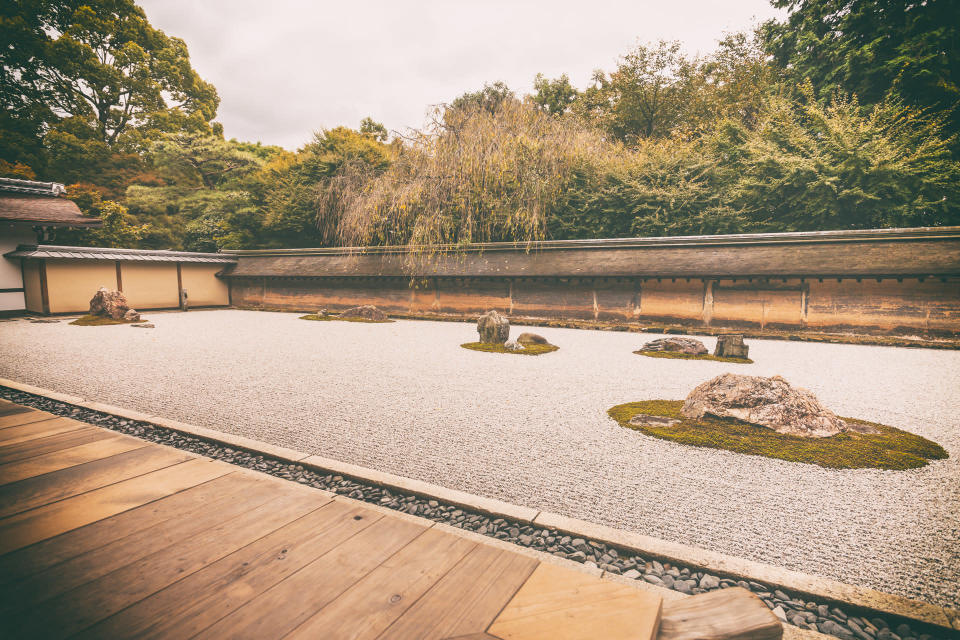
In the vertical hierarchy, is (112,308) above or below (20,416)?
above

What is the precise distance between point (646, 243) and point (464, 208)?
4.58 meters

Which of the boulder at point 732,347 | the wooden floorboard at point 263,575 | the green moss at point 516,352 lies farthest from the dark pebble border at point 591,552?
the boulder at point 732,347

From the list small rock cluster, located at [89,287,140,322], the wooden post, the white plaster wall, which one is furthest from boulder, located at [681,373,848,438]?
the white plaster wall

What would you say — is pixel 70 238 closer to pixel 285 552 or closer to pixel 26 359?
pixel 26 359

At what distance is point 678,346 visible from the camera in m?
6.83

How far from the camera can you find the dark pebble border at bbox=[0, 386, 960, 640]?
137 centimetres

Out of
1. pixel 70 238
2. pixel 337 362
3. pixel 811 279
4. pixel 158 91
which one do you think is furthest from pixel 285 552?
pixel 158 91

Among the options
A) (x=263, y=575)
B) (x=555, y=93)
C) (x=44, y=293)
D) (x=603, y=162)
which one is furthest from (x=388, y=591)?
(x=555, y=93)

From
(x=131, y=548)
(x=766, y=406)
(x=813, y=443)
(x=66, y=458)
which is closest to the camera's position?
(x=131, y=548)

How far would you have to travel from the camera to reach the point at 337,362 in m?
5.90

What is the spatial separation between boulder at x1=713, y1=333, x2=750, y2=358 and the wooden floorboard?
20.3 ft

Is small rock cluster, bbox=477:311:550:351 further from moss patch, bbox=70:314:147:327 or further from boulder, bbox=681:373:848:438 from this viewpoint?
moss patch, bbox=70:314:147:327

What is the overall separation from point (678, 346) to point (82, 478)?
704 cm

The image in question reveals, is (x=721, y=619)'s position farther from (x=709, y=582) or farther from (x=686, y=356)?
(x=686, y=356)
